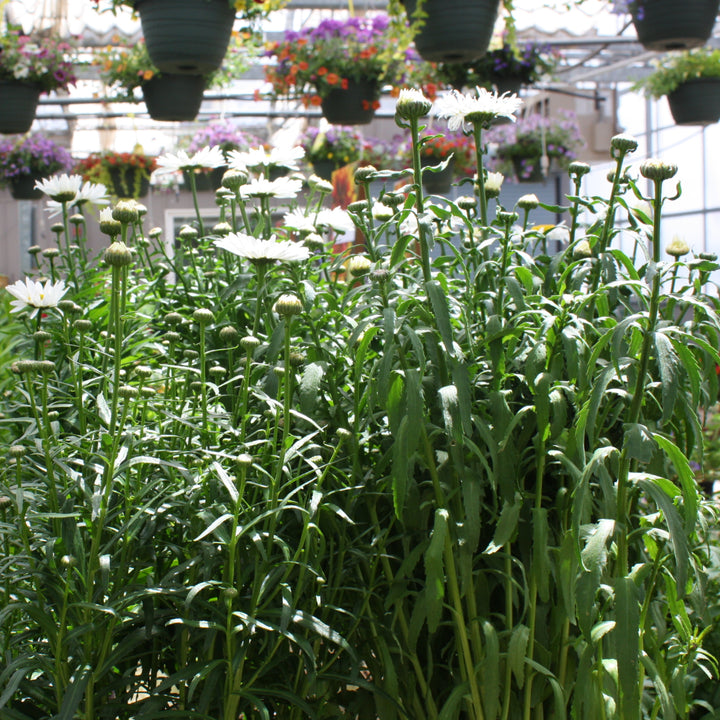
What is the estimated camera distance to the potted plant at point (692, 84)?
12.7 feet

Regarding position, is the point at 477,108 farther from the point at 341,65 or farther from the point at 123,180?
the point at 123,180

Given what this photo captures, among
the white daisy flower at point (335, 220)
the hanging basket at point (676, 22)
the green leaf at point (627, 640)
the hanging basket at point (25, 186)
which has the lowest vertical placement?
the green leaf at point (627, 640)

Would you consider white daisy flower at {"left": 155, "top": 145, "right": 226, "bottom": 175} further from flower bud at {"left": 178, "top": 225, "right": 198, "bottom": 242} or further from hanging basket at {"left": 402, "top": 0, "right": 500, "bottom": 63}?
hanging basket at {"left": 402, "top": 0, "right": 500, "bottom": 63}

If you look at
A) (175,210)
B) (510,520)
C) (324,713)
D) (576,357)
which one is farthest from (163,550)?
(175,210)

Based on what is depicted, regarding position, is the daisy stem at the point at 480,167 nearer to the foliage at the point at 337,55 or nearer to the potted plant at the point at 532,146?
the foliage at the point at 337,55

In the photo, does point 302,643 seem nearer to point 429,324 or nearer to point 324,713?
point 324,713

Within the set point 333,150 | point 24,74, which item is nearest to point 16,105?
point 24,74

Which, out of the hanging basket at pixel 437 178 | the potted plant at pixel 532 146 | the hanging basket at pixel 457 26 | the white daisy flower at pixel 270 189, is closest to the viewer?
the white daisy flower at pixel 270 189

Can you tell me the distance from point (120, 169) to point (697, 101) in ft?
10.1

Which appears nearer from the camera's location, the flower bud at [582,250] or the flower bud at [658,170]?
the flower bud at [658,170]

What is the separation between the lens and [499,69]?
138 inches

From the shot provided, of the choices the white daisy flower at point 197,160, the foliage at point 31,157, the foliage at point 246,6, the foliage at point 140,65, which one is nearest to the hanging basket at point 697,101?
the foliage at point 140,65

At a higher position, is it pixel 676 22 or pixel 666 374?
pixel 676 22

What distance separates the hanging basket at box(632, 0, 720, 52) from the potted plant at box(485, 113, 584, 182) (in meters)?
2.67
